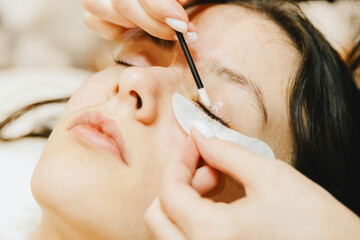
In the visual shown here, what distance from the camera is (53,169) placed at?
664mm

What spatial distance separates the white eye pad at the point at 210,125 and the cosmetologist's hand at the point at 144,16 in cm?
15

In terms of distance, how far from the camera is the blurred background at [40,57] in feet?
3.88

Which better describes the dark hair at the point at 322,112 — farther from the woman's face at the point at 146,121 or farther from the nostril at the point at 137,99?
the nostril at the point at 137,99

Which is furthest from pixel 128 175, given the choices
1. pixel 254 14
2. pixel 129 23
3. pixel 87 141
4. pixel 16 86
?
pixel 16 86

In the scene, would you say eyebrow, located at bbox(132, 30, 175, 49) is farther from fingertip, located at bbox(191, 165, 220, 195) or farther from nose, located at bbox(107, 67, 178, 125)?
fingertip, located at bbox(191, 165, 220, 195)

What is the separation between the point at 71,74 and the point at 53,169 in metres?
0.93

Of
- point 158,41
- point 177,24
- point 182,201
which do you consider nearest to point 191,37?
point 177,24

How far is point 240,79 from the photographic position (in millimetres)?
728

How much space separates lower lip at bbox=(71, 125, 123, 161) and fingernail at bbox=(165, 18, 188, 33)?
0.25m

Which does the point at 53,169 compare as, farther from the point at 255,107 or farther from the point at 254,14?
the point at 254,14

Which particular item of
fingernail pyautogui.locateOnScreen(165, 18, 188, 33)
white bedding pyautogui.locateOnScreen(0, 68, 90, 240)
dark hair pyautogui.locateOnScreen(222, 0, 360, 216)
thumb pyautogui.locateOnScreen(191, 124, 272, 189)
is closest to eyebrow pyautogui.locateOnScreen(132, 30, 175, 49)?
fingernail pyautogui.locateOnScreen(165, 18, 188, 33)

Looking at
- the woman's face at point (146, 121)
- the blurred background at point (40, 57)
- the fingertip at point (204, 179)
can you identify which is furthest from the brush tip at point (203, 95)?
the blurred background at point (40, 57)

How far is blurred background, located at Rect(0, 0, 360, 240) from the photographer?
3.88 ft

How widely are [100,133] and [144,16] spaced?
0.88 ft
